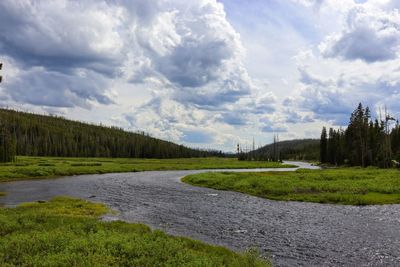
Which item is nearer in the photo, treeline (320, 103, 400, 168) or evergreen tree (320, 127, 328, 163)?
treeline (320, 103, 400, 168)

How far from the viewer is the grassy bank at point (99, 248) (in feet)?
52.2

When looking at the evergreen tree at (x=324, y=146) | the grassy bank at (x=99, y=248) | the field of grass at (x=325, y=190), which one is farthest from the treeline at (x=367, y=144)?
the grassy bank at (x=99, y=248)

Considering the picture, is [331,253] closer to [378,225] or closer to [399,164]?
[378,225]

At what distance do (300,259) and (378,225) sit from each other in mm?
12496

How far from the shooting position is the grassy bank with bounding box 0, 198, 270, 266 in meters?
15.9

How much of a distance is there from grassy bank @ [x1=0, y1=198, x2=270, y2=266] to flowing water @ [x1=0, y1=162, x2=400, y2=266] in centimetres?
331

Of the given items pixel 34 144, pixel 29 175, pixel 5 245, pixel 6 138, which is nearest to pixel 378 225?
pixel 5 245

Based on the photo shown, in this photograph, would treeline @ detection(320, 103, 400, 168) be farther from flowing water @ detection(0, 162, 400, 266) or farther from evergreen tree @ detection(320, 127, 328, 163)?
flowing water @ detection(0, 162, 400, 266)

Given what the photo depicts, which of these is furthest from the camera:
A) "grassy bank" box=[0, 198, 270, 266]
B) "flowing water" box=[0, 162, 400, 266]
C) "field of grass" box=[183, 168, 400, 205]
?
"field of grass" box=[183, 168, 400, 205]

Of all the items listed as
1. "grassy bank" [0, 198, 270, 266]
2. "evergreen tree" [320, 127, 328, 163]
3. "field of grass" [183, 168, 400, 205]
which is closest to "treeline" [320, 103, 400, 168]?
"evergreen tree" [320, 127, 328, 163]

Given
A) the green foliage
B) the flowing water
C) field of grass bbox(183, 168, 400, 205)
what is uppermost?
the green foliage

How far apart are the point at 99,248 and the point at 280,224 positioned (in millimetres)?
15990

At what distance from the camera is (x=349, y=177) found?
2493 inches

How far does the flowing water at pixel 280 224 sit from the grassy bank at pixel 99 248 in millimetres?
3313
